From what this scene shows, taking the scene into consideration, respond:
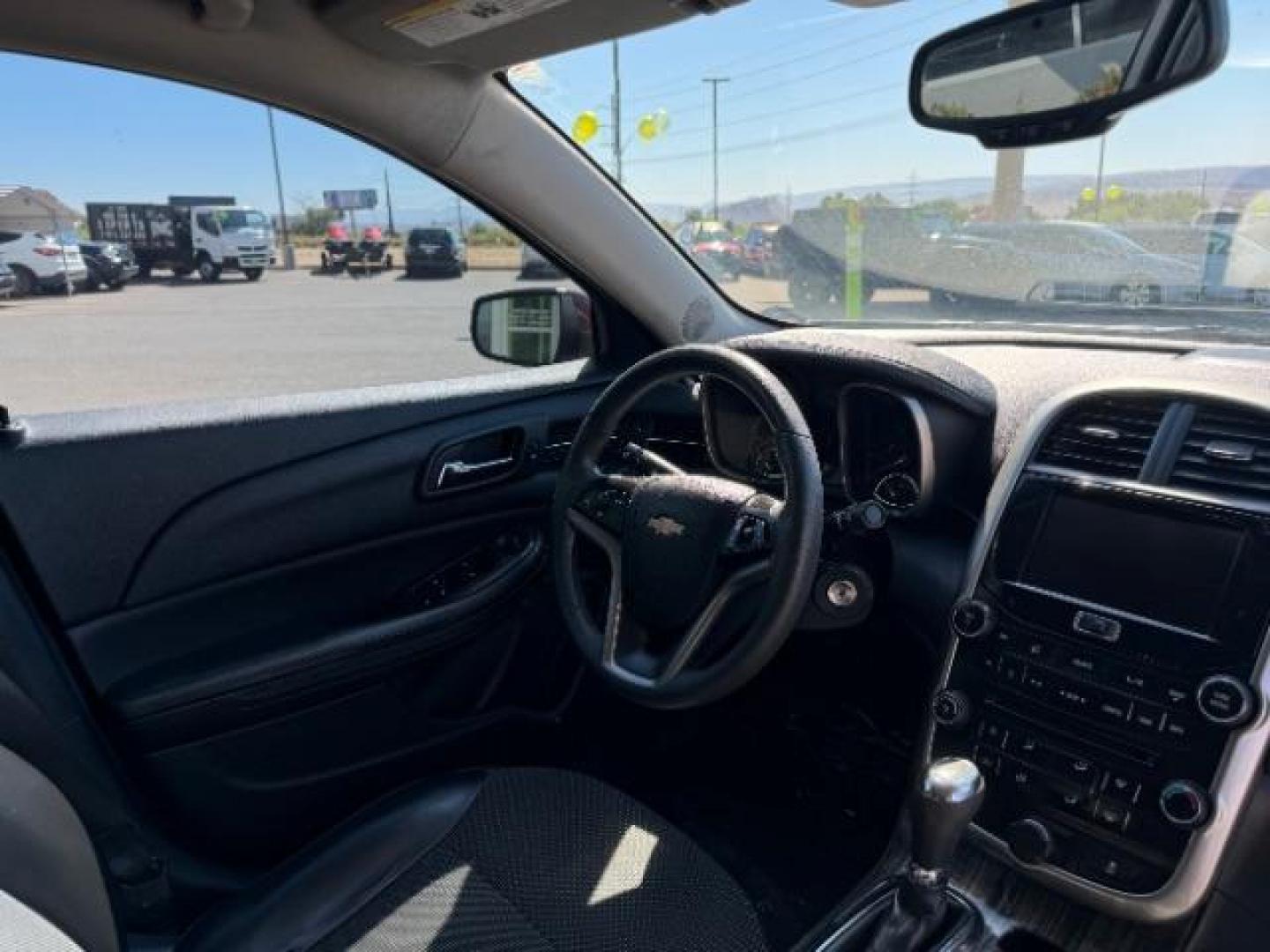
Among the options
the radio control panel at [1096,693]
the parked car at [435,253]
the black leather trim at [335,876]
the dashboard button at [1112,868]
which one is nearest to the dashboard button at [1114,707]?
the radio control panel at [1096,693]

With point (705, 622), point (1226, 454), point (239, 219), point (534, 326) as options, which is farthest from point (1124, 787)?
point (239, 219)

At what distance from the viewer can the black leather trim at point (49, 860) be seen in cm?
116

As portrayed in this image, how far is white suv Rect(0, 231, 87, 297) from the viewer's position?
2186mm

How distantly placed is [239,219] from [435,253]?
0.52 meters

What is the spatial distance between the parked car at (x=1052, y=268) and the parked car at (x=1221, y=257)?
0.02m

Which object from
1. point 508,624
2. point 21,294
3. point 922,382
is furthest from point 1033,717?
point 21,294

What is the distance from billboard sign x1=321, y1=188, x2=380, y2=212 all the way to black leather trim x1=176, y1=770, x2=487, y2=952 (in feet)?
4.57

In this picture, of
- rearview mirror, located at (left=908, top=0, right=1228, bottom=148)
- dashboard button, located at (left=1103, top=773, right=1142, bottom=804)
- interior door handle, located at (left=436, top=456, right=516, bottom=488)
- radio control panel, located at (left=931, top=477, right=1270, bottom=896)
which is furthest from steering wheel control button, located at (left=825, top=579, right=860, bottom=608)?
interior door handle, located at (left=436, top=456, right=516, bottom=488)

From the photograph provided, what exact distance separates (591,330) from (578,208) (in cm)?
41

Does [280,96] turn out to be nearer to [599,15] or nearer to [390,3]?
[390,3]

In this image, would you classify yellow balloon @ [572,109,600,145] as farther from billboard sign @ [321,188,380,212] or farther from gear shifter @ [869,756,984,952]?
gear shifter @ [869,756,984,952]

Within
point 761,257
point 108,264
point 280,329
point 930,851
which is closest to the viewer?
point 930,851

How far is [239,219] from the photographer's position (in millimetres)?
2674

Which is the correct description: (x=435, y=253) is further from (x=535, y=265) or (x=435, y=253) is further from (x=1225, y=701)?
(x=1225, y=701)
